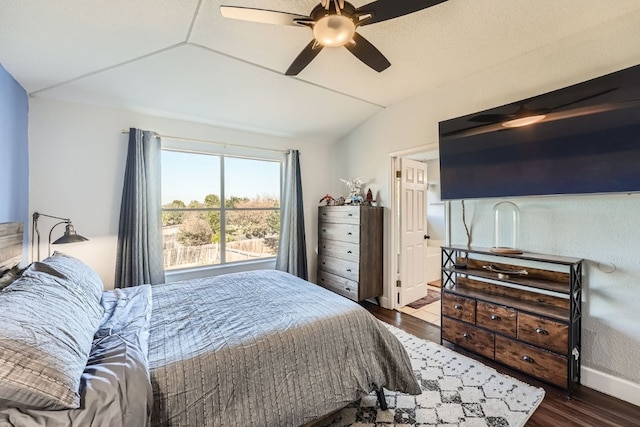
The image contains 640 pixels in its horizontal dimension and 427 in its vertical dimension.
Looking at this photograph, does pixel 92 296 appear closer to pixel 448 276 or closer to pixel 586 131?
pixel 448 276

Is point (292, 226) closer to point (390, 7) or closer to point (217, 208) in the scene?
point (217, 208)

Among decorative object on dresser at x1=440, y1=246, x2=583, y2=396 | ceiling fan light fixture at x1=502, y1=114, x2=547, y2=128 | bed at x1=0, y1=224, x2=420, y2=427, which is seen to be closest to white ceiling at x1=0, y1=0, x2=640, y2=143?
ceiling fan light fixture at x1=502, y1=114, x2=547, y2=128

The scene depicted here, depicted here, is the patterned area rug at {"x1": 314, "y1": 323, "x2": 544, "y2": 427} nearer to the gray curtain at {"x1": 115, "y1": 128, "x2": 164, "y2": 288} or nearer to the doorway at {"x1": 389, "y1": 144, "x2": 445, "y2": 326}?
the doorway at {"x1": 389, "y1": 144, "x2": 445, "y2": 326}

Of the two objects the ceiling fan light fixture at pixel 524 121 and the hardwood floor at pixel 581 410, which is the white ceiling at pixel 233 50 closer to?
the ceiling fan light fixture at pixel 524 121

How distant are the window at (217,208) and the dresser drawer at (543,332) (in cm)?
292

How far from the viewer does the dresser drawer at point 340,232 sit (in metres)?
3.46

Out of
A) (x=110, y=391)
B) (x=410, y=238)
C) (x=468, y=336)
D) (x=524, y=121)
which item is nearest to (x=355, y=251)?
(x=410, y=238)

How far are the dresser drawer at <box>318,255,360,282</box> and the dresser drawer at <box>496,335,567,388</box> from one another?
1597 millimetres

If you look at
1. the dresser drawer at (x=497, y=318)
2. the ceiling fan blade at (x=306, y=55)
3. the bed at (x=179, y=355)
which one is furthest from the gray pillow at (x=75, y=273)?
the dresser drawer at (x=497, y=318)

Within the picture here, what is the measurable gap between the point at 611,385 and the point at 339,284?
2.54 metres

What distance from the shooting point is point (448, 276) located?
2.68m

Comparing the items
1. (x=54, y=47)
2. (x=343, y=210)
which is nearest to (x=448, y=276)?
(x=343, y=210)

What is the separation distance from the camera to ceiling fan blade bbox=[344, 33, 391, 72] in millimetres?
1707

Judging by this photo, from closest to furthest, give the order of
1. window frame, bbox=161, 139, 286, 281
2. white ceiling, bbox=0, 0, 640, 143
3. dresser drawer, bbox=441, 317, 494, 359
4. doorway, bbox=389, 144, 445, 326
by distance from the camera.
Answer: white ceiling, bbox=0, 0, 640, 143 → dresser drawer, bbox=441, 317, 494, 359 → window frame, bbox=161, 139, 286, 281 → doorway, bbox=389, 144, 445, 326
